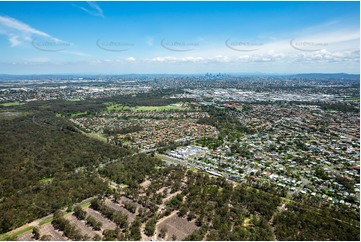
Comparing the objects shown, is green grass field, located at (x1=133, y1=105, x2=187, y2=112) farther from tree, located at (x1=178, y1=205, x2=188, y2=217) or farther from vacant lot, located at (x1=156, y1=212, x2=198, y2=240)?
vacant lot, located at (x1=156, y1=212, x2=198, y2=240)

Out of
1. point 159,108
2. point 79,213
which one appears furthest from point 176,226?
point 159,108

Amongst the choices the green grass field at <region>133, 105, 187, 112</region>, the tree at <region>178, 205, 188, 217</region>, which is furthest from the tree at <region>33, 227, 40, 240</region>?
the green grass field at <region>133, 105, 187, 112</region>

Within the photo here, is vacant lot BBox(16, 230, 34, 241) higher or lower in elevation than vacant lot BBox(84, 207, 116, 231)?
lower

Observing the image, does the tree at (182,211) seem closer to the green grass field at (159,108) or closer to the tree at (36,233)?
the tree at (36,233)

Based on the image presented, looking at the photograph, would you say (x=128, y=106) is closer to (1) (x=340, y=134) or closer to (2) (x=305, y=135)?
(2) (x=305, y=135)

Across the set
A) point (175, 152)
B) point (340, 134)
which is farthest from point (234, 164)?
point (340, 134)

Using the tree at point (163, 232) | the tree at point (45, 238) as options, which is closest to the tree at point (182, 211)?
the tree at point (163, 232)

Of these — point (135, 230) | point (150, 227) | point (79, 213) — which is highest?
point (150, 227)

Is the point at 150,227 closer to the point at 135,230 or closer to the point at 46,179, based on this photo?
the point at 135,230
